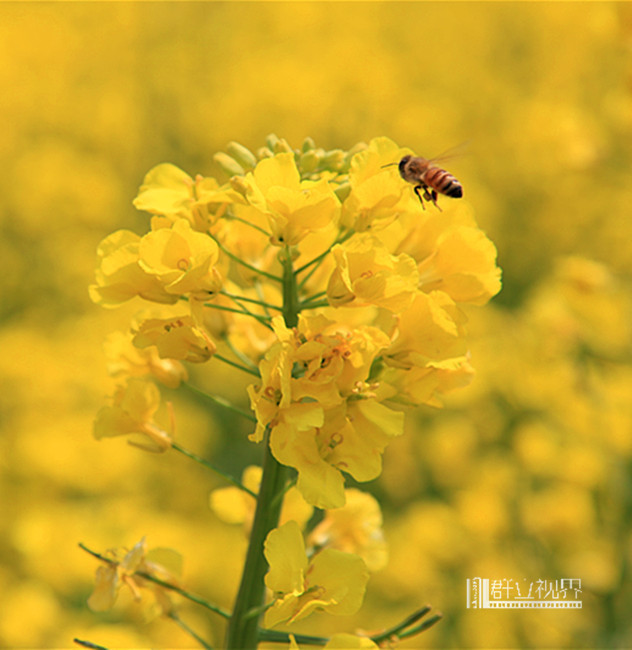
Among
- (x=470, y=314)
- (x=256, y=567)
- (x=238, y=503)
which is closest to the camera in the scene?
(x=256, y=567)

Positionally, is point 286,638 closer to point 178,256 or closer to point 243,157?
point 178,256

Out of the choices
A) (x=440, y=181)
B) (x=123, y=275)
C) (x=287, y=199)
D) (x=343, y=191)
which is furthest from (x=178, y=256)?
(x=440, y=181)

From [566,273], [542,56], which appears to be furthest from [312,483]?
[542,56]

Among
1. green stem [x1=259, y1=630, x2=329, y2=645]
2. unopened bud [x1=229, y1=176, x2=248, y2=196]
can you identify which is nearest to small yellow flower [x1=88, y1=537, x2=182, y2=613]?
green stem [x1=259, y1=630, x2=329, y2=645]

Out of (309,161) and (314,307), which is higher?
(309,161)

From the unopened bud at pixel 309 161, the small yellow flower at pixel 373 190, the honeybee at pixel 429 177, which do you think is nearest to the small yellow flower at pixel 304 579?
the small yellow flower at pixel 373 190

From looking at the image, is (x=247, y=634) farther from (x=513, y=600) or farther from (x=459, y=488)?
(x=459, y=488)

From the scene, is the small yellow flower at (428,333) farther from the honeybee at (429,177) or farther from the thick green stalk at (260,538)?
the honeybee at (429,177)
